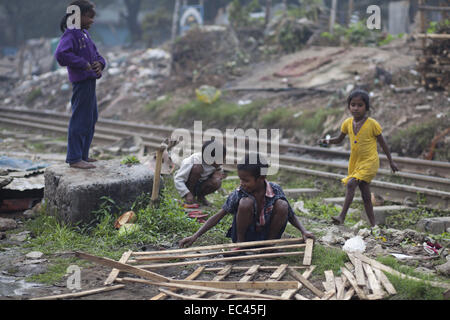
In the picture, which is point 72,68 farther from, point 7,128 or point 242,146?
point 7,128

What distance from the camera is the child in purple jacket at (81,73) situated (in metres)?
5.41

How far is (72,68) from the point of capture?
5570 mm

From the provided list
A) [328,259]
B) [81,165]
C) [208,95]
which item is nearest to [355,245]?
[328,259]

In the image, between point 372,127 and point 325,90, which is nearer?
point 372,127

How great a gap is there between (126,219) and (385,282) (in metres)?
2.71

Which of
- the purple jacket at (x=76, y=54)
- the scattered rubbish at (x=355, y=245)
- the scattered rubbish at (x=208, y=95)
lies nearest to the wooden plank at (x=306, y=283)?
the scattered rubbish at (x=355, y=245)

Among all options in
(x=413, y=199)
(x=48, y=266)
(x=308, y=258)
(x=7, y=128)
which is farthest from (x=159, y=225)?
(x=7, y=128)

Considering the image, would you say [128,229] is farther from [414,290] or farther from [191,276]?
[414,290]

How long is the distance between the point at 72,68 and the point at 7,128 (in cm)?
1049

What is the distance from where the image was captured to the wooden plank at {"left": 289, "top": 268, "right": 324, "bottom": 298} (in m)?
3.59

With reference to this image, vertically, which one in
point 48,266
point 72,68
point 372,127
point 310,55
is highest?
point 310,55

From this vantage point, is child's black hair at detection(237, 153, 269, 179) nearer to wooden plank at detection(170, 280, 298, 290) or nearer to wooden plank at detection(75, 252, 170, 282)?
wooden plank at detection(170, 280, 298, 290)

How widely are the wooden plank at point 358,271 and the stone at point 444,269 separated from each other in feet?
2.05

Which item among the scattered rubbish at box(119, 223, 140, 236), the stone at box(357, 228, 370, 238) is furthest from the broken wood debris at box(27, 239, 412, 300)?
the stone at box(357, 228, 370, 238)
